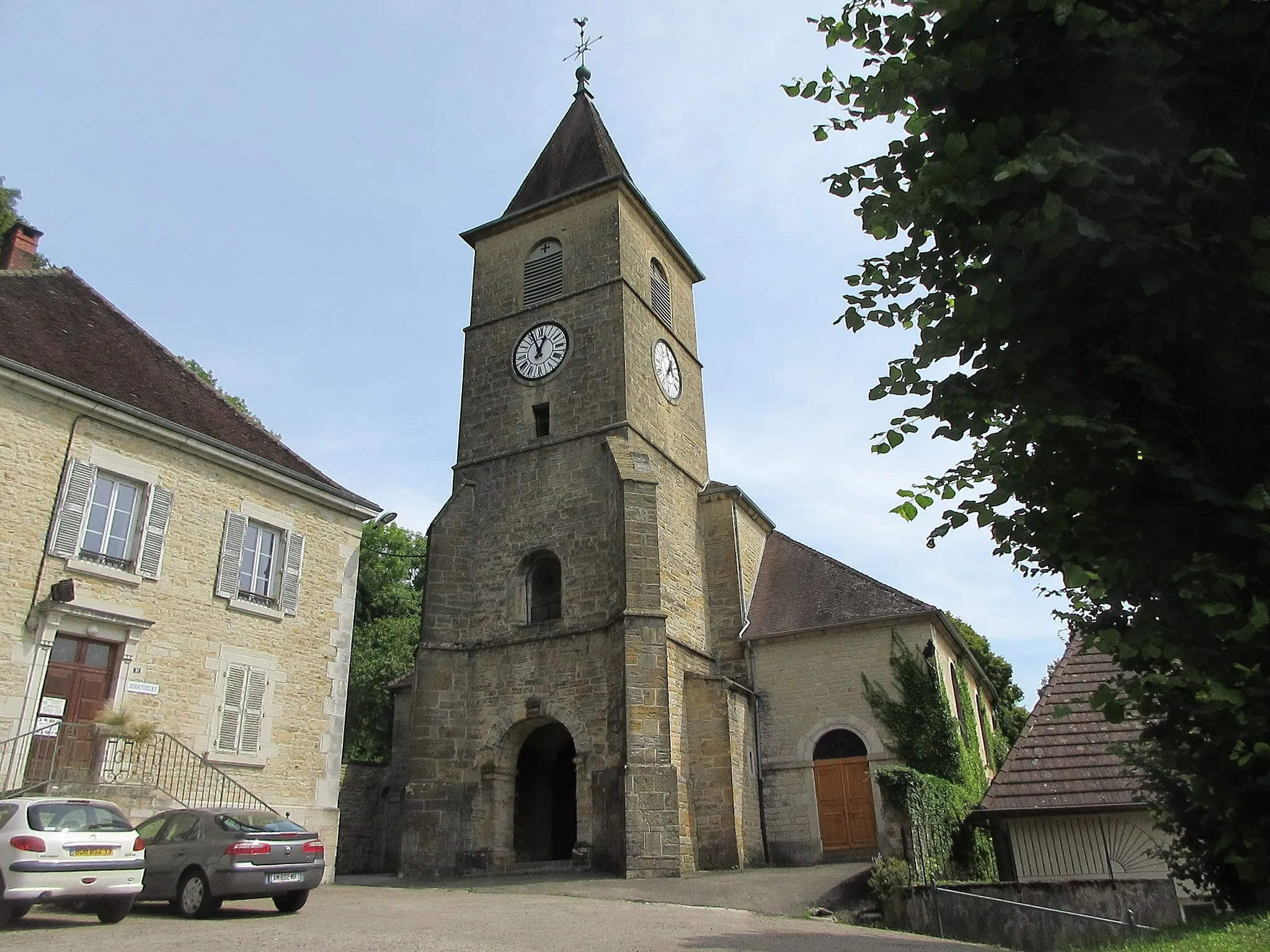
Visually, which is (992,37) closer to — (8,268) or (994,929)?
(994,929)

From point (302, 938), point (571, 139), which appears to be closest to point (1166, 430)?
point (302, 938)

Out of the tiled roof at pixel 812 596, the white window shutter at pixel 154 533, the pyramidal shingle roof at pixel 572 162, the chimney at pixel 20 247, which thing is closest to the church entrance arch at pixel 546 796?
the tiled roof at pixel 812 596

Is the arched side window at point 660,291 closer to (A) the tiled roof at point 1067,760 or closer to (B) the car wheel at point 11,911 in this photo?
(A) the tiled roof at point 1067,760

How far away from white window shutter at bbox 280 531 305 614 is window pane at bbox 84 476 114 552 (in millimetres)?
2833

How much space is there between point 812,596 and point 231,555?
40.7ft

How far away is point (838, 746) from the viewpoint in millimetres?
19359

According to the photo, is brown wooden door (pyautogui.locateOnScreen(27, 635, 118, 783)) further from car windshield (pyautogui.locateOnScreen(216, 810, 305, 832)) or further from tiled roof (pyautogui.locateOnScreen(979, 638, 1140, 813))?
tiled roof (pyautogui.locateOnScreen(979, 638, 1140, 813))

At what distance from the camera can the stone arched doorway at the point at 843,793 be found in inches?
725

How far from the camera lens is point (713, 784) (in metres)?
17.8

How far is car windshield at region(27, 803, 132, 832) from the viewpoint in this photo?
8.34 metres

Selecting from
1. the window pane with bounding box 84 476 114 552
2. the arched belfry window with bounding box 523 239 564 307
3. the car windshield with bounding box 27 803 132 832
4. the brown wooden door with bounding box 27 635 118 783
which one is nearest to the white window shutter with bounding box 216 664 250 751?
the brown wooden door with bounding box 27 635 118 783

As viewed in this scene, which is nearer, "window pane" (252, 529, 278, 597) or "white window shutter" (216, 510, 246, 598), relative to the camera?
"white window shutter" (216, 510, 246, 598)

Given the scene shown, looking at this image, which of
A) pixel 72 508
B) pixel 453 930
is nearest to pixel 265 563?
pixel 72 508

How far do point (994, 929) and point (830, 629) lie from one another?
9320 mm
